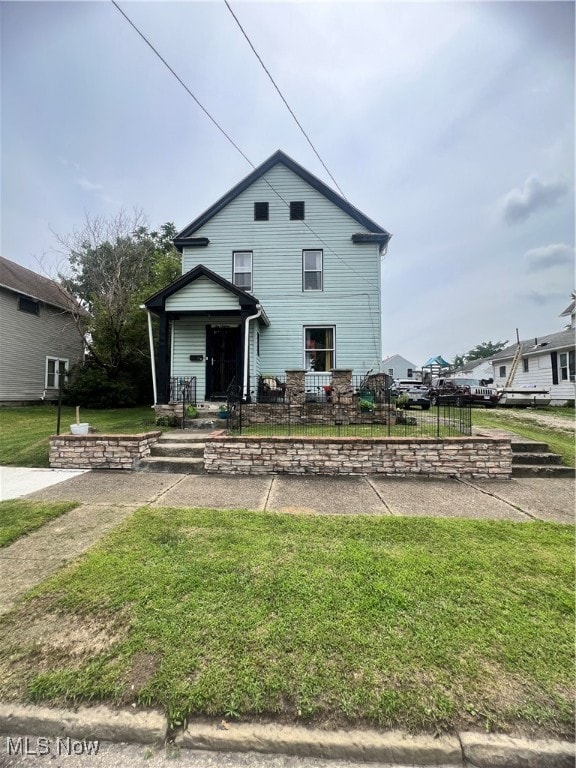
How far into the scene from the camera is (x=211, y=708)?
1633 mm

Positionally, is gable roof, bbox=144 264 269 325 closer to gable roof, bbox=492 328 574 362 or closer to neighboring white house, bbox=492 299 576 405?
neighboring white house, bbox=492 299 576 405

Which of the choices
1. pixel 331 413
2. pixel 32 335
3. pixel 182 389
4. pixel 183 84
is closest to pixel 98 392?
pixel 32 335

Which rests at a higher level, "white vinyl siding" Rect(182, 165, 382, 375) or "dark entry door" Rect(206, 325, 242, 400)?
"white vinyl siding" Rect(182, 165, 382, 375)

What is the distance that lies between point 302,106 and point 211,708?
28.5 ft

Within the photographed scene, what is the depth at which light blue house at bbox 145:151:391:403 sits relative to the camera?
12.3 metres

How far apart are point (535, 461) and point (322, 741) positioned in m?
6.40

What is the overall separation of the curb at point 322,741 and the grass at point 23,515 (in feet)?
7.68

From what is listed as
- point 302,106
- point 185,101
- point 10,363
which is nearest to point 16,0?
point 185,101

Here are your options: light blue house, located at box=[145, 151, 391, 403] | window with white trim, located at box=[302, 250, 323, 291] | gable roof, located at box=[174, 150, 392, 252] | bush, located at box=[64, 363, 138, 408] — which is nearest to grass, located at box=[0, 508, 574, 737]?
light blue house, located at box=[145, 151, 391, 403]

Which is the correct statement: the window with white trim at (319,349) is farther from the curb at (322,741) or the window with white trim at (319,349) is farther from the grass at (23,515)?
the curb at (322,741)

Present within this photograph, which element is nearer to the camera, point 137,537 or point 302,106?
point 137,537

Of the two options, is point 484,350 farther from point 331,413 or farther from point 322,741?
point 322,741

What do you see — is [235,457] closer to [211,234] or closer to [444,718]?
[444,718]

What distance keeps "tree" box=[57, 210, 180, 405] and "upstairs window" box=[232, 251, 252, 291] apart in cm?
652
